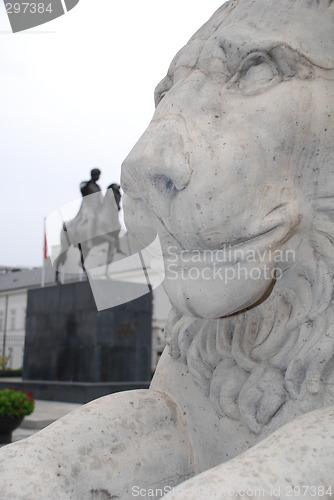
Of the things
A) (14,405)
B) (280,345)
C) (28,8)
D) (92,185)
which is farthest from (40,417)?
(280,345)

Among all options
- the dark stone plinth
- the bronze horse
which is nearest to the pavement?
the dark stone plinth

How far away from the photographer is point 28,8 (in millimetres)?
1639

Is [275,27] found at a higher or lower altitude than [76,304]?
higher

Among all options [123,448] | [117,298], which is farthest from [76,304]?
[123,448]

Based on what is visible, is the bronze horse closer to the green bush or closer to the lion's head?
the green bush

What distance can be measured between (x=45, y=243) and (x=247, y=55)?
34.9 feet

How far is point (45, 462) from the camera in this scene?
103 cm

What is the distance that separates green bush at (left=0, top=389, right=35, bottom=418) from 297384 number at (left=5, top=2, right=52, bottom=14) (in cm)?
429

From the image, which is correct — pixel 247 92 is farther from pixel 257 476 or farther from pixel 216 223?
pixel 257 476

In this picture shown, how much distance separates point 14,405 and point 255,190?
4890 millimetres

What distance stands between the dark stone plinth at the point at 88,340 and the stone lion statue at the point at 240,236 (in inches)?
299

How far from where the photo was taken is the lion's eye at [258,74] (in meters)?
1.02

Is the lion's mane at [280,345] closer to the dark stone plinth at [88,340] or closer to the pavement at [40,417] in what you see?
the pavement at [40,417]

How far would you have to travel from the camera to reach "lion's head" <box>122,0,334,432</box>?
0.96 m
